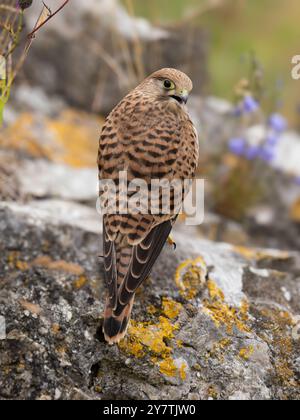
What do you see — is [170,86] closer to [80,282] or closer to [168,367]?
[80,282]

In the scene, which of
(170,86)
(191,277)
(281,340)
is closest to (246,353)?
(281,340)

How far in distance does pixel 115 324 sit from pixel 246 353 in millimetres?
703

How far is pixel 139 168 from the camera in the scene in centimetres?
343

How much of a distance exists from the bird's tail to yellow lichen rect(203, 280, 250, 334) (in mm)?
537

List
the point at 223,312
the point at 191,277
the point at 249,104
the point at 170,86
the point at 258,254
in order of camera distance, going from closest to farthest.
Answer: the point at 223,312 → the point at 191,277 → the point at 170,86 → the point at 258,254 → the point at 249,104

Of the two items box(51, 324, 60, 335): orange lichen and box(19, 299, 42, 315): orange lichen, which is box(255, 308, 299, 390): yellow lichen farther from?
box(19, 299, 42, 315): orange lichen

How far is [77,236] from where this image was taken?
387 centimetres

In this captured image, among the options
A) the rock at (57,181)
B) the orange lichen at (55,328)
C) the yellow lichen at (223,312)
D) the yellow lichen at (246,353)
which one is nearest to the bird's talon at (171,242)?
the yellow lichen at (223,312)

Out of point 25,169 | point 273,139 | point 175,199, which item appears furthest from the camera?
point 273,139

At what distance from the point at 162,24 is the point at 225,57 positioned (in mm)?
1917

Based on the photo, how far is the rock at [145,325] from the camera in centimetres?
297

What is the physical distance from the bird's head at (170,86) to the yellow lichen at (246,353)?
5.09 feet
